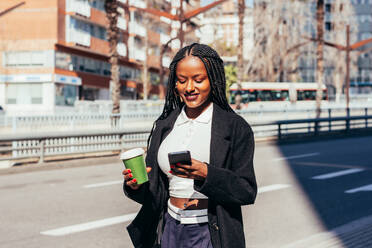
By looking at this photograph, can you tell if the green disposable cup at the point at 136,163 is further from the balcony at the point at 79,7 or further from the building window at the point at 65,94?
the balcony at the point at 79,7

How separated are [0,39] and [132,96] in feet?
65.9

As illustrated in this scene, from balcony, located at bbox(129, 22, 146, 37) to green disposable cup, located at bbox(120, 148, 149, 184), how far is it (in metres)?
62.9

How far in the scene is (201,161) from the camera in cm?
270

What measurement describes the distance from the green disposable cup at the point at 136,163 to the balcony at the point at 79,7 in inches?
1966

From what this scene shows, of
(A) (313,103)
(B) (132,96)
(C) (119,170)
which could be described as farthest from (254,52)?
(C) (119,170)

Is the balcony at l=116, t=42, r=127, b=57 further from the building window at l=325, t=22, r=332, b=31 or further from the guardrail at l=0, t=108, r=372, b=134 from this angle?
the building window at l=325, t=22, r=332, b=31

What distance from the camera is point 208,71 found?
9.30 feet

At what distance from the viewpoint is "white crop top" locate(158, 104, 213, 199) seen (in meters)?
2.78

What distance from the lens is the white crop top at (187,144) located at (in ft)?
9.12

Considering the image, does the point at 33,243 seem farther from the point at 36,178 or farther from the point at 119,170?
the point at 119,170

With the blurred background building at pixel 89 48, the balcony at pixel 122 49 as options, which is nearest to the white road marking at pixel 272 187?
the blurred background building at pixel 89 48

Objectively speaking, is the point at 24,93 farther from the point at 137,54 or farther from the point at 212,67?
the point at 212,67

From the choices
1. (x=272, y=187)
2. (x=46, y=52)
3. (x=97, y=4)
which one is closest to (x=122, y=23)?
(x=97, y=4)

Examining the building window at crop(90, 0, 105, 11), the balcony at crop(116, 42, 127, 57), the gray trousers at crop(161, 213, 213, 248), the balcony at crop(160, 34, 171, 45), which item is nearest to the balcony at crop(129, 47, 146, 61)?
the balcony at crop(116, 42, 127, 57)
